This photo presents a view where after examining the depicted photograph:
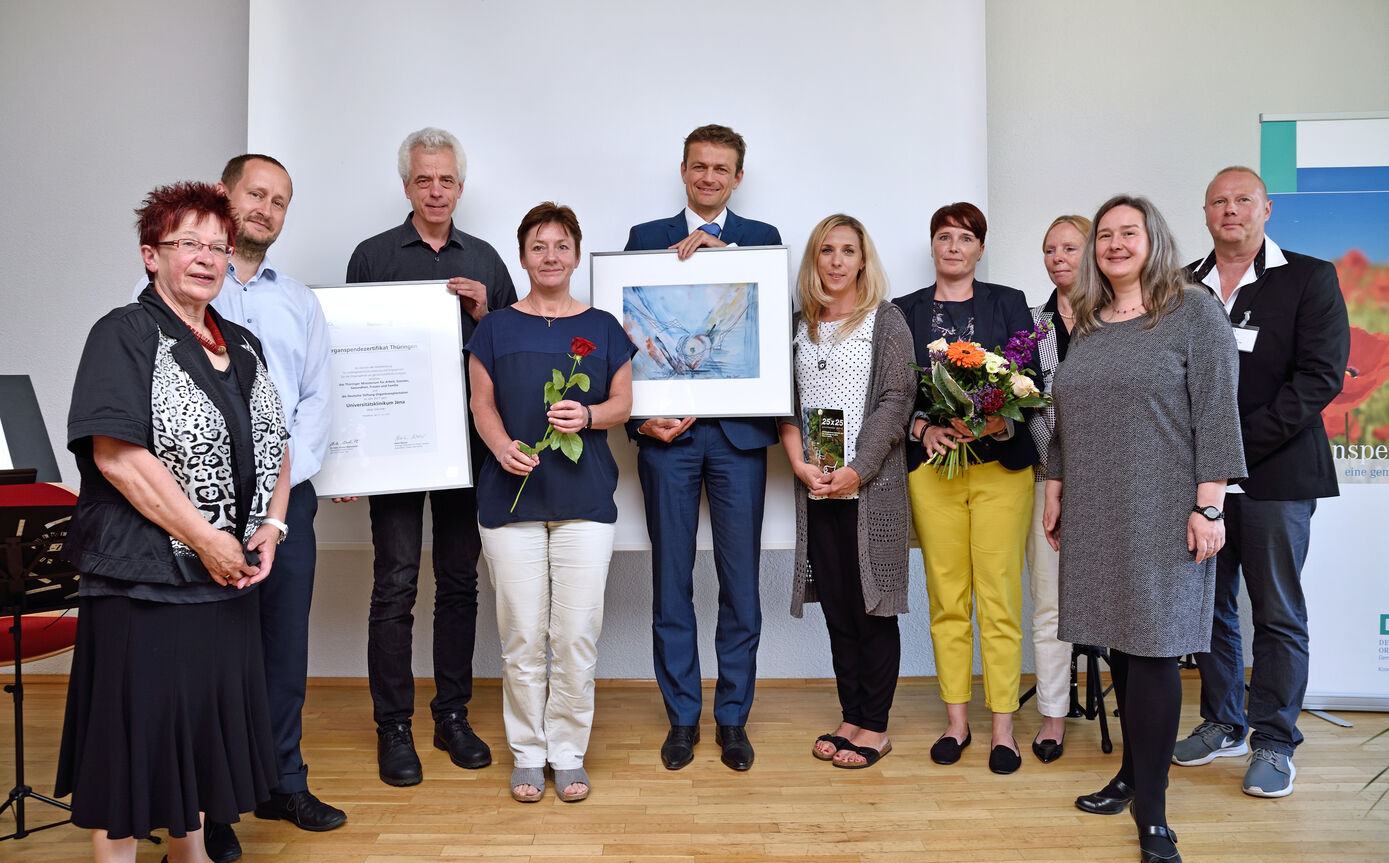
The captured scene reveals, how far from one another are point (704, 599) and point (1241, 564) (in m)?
2.10

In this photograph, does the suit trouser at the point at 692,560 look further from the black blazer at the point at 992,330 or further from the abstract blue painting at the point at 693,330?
the black blazer at the point at 992,330

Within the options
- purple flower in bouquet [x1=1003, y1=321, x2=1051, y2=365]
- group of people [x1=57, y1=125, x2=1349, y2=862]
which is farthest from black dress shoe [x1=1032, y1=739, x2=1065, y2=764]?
purple flower in bouquet [x1=1003, y1=321, x2=1051, y2=365]

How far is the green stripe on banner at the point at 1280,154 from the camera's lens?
3.81 meters

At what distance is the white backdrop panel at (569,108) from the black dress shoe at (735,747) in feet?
2.62

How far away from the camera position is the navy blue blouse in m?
2.72

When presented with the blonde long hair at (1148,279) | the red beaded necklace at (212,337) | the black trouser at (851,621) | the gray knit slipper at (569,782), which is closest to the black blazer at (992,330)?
the black trouser at (851,621)

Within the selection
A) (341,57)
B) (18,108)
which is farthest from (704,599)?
(18,108)

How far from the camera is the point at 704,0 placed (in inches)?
139

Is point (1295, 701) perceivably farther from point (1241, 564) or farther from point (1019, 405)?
point (1019, 405)

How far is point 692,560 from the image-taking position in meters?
3.11

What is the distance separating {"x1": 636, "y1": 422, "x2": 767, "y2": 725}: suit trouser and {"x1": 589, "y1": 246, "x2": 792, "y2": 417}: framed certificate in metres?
0.14

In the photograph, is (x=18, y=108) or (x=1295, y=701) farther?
(x=18, y=108)

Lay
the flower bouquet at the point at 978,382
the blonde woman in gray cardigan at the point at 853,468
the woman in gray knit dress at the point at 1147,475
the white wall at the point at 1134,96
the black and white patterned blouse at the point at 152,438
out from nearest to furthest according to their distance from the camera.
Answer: the black and white patterned blouse at the point at 152,438
the woman in gray knit dress at the point at 1147,475
the flower bouquet at the point at 978,382
the blonde woman in gray cardigan at the point at 853,468
the white wall at the point at 1134,96

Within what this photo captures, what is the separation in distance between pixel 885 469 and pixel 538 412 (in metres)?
1.16
